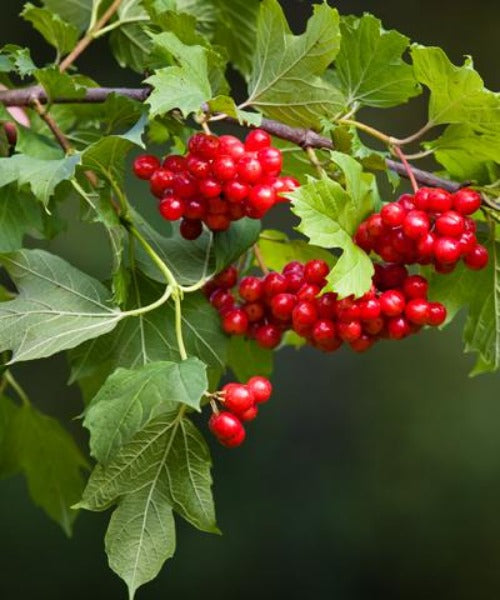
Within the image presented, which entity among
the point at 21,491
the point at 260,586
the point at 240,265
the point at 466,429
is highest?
the point at 240,265

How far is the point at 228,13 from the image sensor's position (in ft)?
3.78

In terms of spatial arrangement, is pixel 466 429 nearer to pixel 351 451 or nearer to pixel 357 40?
pixel 351 451

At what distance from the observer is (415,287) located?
2.70 feet

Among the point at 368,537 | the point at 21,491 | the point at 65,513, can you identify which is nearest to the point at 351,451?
the point at 368,537

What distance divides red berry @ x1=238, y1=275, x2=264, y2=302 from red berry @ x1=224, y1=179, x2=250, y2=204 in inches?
3.5

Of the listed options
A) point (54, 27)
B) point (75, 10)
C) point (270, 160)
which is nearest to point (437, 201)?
point (270, 160)

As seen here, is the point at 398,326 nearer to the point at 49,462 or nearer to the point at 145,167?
the point at 145,167

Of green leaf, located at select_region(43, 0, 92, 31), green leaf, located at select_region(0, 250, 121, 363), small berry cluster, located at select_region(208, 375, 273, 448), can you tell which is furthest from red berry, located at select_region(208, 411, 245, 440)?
green leaf, located at select_region(43, 0, 92, 31)

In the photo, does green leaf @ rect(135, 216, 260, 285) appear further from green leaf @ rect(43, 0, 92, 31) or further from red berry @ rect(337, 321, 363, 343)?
green leaf @ rect(43, 0, 92, 31)

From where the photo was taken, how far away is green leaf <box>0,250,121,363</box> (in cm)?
78

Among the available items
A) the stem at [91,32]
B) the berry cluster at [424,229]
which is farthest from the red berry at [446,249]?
the stem at [91,32]

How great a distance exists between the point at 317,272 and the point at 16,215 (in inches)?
9.7

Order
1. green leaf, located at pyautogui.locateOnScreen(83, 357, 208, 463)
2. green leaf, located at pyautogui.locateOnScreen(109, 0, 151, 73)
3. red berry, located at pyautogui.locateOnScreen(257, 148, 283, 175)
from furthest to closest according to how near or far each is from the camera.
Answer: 1. green leaf, located at pyautogui.locateOnScreen(109, 0, 151, 73)
2. red berry, located at pyautogui.locateOnScreen(257, 148, 283, 175)
3. green leaf, located at pyautogui.locateOnScreen(83, 357, 208, 463)

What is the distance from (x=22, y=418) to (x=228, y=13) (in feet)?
1.48
